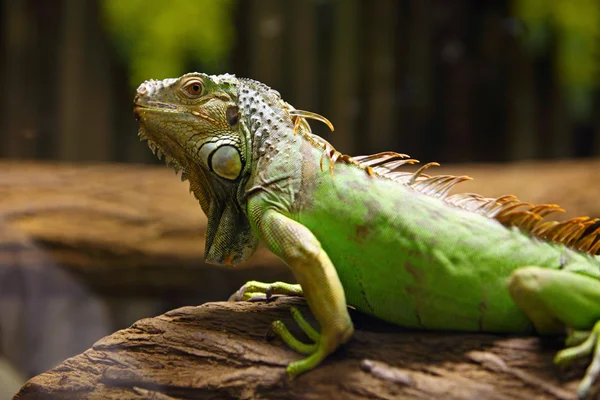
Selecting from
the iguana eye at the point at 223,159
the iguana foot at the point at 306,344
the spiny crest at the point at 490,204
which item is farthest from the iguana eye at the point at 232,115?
the iguana foot at the point at 306,344

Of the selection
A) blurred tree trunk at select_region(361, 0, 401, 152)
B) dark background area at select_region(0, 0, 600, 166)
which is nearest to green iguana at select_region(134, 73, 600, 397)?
dark background area at select_region(0, 0, 600, 166)

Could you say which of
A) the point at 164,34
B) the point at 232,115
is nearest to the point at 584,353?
the point at 232,115

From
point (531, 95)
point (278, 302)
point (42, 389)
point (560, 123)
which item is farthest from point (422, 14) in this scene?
point (42, 389)

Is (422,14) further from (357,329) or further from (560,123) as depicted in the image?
(357,329)

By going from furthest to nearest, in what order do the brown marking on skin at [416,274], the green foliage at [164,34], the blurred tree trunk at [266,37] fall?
the blurred tree trunk at [266,37], the green foliage at [164,34], the brown marking on skin at [416,274]

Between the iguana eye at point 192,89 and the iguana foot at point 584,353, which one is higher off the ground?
the iguana eye at point 192,89

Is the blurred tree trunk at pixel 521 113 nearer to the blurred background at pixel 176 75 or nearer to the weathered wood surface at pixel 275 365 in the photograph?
the blurred background at pixel 176 75

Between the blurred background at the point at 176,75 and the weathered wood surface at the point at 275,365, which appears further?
the blurred background at the point at 176,75
